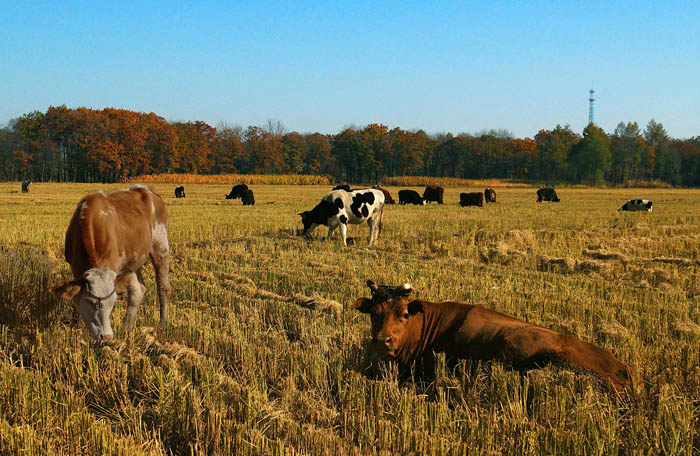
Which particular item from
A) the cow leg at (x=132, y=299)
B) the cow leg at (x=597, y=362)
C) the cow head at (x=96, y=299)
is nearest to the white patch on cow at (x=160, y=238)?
the cow leg at (x=132, y=299)

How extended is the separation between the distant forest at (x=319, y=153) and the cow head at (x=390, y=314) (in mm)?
86304

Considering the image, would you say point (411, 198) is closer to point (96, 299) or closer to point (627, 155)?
point (96, 299)

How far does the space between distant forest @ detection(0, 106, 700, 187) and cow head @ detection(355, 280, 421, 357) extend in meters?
86.3

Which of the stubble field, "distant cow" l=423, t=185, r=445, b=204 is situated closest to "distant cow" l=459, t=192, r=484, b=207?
"distant cow" l=423, t=185, r=445, b=204

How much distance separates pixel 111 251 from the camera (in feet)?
20.3

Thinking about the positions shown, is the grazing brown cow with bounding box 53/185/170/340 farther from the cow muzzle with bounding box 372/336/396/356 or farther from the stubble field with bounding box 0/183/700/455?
the cow muzzle with bounding box 372/336/396/356

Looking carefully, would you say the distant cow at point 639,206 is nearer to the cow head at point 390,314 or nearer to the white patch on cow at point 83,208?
the cow head at point 390,314

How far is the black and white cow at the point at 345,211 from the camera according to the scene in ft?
53.1

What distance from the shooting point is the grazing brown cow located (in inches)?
224

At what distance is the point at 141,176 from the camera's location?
8681cm

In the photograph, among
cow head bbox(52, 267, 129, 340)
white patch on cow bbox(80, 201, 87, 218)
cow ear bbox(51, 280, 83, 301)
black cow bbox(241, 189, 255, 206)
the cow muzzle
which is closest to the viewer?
the cow muzzle

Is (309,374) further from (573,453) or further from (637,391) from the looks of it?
(637,391)

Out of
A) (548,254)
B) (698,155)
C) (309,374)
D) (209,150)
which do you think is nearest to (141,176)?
(209,150)

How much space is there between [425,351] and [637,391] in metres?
1.99
